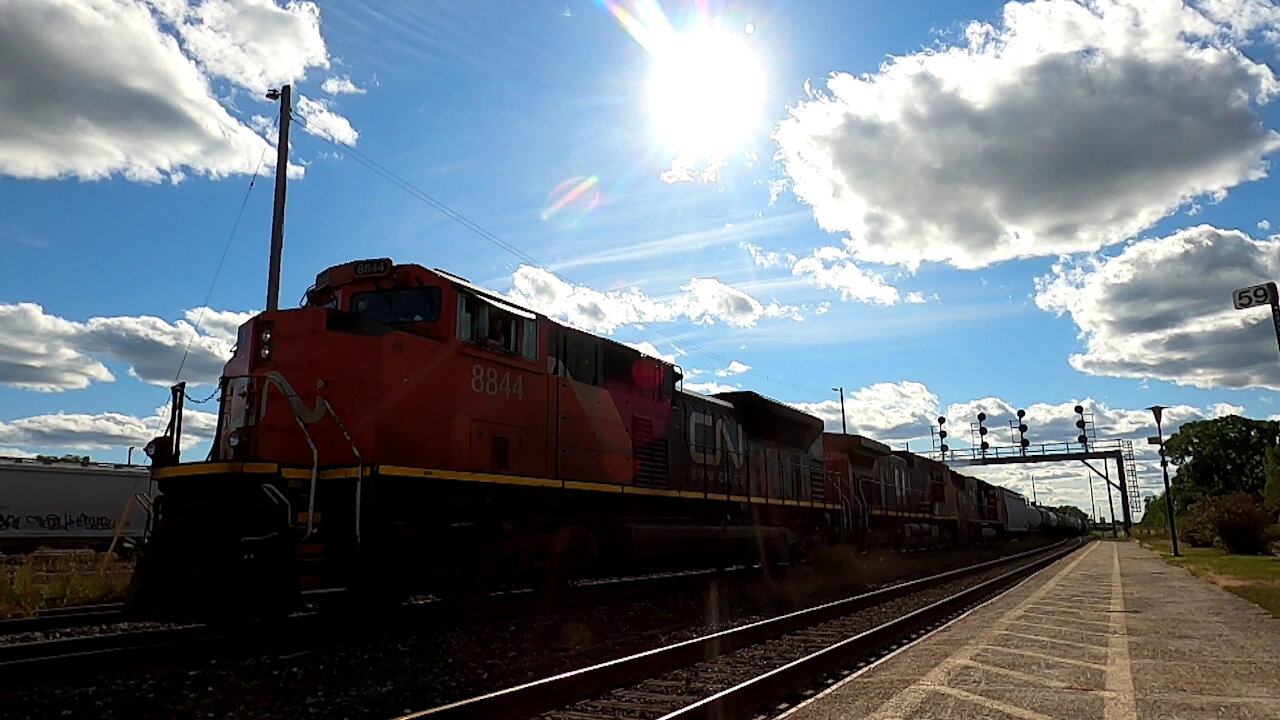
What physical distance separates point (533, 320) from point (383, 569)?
376 centimetres

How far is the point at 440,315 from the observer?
941cm

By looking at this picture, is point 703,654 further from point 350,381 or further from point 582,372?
point 582,372

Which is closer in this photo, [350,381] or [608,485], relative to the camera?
[350,381]

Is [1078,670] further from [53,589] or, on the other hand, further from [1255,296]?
[53,589]

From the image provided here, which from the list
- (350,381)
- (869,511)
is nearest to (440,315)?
(350,381)

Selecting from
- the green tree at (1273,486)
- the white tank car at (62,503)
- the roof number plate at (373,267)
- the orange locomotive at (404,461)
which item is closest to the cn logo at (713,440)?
the orange locomotive at (404,461)

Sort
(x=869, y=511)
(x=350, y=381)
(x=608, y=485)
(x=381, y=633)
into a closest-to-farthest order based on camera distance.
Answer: (x=381, y=633) < (x=350, y=381) < (x=608, y=485) < (x=869, y=511)

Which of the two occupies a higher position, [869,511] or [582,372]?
[582,372]

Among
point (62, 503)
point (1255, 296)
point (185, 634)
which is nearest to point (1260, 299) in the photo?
point (1255, 296)

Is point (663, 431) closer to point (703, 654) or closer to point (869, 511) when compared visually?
point (703, 654)

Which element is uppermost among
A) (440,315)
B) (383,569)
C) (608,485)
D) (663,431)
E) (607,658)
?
(440,315)

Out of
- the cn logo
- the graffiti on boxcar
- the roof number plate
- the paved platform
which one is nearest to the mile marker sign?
the paved platform

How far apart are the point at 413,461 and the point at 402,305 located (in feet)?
5.98

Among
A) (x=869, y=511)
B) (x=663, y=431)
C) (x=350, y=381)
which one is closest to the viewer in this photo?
(x=350, y=381)
